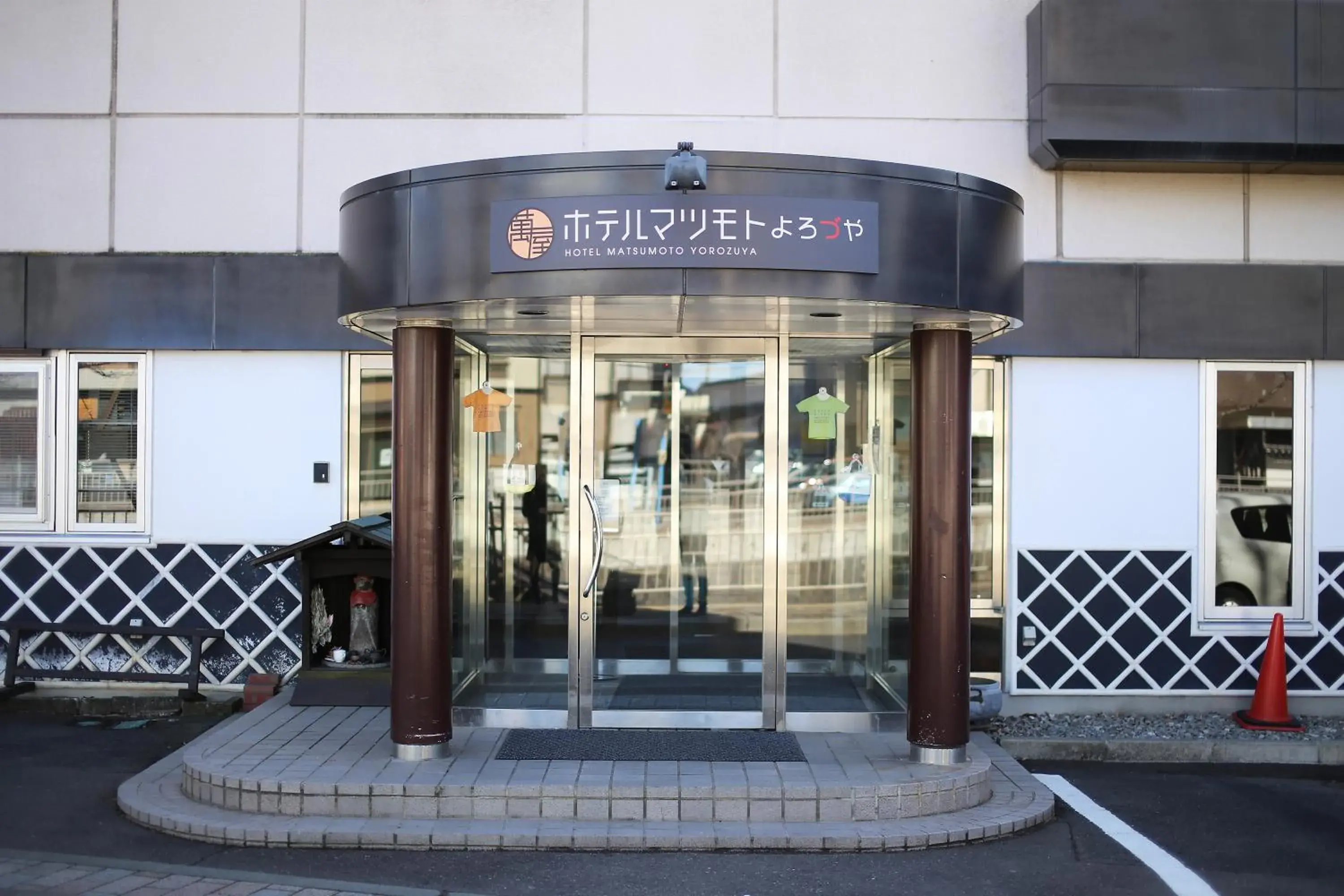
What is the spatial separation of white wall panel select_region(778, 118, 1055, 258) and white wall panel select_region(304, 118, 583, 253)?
6.02 ft

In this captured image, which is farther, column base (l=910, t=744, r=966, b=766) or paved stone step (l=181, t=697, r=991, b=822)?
column base (l=910, t=744, r=966, b=766)

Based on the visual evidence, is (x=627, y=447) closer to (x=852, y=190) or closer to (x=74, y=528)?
(x=852, y=190)

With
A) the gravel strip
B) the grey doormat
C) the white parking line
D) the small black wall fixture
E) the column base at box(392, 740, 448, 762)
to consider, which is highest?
the small black wall fixture

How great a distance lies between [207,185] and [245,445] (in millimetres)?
2091

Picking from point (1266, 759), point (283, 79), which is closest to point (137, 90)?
point (283, 79)

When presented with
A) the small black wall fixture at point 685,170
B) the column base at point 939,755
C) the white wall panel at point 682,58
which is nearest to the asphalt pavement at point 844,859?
the column base at point 939,755

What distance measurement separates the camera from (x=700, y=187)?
634 centimetres

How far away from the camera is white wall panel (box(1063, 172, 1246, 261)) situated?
952 cm

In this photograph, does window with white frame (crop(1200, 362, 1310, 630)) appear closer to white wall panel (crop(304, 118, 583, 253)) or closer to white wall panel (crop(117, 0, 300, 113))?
white wall panel (crop(304, 118, 583, 253))

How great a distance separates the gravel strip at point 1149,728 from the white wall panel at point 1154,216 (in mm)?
3545

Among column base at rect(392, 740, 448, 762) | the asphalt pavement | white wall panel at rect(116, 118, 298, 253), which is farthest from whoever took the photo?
white wall panel at rect(116, 118, 298, 253)

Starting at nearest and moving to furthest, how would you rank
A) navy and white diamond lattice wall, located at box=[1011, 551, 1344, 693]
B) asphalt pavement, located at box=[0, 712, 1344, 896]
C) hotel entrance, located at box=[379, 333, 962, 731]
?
1. asphalt pavement, located at box=[0, 712, 1344, 896]
2. hotel entrance, located at box=[379, 333, 962, 731]
3. navy and white diamond lattice wall, located at box=[1011, 551, 1344, 693]

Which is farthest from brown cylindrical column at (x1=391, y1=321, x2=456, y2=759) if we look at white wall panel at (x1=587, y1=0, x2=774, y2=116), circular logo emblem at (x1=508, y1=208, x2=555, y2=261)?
white wall panel at (x1=587, y1=0, x2=774, y2=116)

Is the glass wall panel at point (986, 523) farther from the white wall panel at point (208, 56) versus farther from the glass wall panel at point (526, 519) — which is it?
the white wall panel at point (208, 56)
